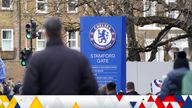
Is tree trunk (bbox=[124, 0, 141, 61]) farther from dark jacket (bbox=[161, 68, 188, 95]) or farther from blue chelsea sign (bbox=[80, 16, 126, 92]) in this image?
dark jacket (bbox=[161, 68, 188, 95])

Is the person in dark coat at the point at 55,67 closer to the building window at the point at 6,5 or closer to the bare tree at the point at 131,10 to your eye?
the bare tree at the point at 131,10

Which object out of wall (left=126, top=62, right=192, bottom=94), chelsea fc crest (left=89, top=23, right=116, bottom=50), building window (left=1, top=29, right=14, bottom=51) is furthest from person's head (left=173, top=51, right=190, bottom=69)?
building window (left=1, top=29, right=14, bottom=51)

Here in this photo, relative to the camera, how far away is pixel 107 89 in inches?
612

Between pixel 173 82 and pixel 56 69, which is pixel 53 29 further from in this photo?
pixel 173 82

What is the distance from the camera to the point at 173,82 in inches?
428

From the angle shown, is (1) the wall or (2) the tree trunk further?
(2) the tree trunk

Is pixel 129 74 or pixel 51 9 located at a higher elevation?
pixel 51 9

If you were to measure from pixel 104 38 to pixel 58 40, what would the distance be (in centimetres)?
1270

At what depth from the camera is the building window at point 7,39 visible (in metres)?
57.5

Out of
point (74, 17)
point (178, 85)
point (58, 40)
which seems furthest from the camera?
point (74, 17)

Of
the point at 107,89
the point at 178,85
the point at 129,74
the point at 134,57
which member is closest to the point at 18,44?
the point at 134,57

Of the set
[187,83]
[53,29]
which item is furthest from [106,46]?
[53,29]

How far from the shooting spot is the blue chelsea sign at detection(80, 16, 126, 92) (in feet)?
66.3

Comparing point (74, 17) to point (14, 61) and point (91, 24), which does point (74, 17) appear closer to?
point (14, 61)
